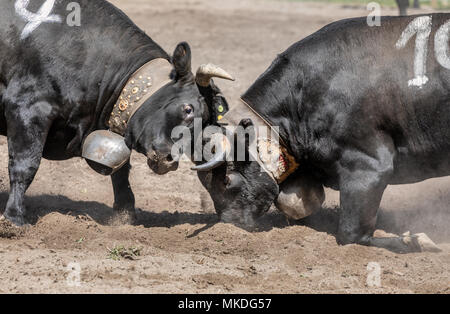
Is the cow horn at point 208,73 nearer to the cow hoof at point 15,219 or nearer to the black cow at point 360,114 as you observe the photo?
the black cow at point 360,114

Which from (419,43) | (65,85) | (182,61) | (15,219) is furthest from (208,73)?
(15,219)

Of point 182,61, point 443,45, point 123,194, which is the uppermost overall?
point 443,45

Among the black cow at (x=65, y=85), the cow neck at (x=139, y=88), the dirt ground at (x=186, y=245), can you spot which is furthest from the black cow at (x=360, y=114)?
the cow neck at (x=139, y=88)

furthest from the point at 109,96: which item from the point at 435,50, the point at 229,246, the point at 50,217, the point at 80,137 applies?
the point at 435,50

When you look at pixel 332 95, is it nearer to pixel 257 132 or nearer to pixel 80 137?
pixel 257 132

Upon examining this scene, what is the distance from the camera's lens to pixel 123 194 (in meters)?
7.77

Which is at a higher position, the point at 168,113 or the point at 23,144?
the point at 168,113

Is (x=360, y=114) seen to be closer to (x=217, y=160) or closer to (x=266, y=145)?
(x=266, y=145)

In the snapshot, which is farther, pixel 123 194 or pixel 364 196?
pixel 123 194

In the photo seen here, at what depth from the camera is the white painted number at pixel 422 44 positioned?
6680mm

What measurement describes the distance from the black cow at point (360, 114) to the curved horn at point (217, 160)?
1 cm

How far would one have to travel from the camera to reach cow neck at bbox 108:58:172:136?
701 cm

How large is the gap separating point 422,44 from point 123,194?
3103 mm

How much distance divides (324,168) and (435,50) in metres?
1.35
